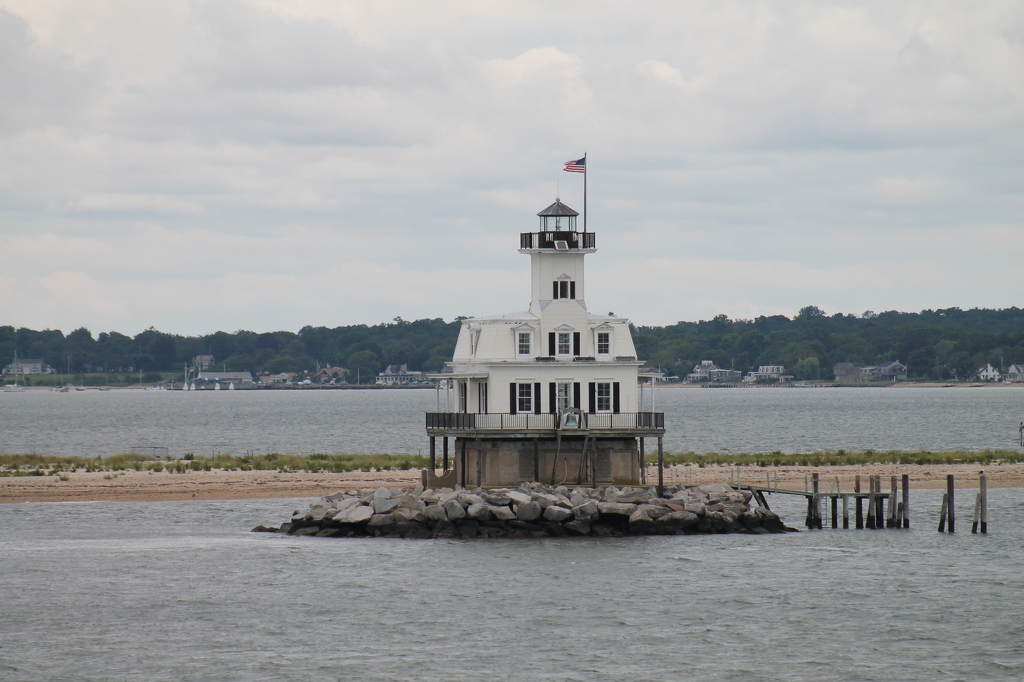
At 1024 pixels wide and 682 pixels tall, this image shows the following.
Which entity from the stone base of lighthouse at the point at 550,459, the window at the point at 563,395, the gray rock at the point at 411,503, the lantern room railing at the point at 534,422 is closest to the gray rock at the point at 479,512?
the gray rock at the point at 411,503

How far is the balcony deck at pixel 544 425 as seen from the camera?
49.7m

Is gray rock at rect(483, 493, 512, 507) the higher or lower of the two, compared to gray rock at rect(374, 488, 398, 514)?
higher

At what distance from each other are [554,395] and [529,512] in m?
5.39

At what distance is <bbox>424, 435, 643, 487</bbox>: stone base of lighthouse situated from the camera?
166 feet

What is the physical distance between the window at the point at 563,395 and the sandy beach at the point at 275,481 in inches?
587

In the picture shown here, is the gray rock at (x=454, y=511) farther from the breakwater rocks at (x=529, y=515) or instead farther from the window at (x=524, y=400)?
the window at (x=524, y=400)

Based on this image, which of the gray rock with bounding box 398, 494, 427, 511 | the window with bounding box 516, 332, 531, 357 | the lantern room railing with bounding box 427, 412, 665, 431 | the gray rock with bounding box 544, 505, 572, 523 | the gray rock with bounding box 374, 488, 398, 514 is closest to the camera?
the gray rock with bounding box 544, 505, 572, 523

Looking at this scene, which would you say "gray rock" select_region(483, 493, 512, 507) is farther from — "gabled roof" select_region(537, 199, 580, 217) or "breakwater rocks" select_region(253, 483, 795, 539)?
"gabled roof" select_region(537, 199, 580, 217)

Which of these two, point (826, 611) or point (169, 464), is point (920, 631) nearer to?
point (826, 611)

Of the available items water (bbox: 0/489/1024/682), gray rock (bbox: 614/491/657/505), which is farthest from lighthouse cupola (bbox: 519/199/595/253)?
water (bbox: 0/489/1024/682)

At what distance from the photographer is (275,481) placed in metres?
68.4

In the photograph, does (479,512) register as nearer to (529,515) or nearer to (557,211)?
(529,515)

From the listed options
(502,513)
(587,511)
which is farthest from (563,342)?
(502,513)

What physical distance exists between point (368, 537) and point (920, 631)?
21.1 metres
